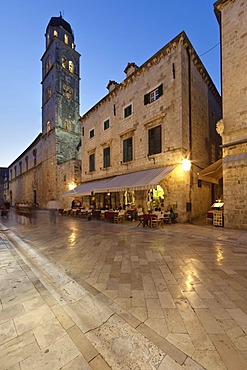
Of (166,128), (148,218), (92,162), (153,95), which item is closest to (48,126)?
(92,162)

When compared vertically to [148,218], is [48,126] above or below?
above

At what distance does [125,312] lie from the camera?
7.62ft

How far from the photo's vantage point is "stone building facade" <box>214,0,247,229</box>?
26.5 feet

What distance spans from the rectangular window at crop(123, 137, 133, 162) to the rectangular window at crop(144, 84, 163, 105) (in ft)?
9.32

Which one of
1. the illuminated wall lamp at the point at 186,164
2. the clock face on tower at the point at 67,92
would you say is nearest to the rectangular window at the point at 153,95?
the illuminated wall lamp at the point at 186,164

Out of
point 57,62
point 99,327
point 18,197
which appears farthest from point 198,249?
point 18,197

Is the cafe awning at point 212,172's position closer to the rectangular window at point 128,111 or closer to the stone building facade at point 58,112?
the rectangular window at point 128,111

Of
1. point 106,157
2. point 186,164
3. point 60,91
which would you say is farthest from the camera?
point 60,91

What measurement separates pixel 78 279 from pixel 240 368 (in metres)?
2.62

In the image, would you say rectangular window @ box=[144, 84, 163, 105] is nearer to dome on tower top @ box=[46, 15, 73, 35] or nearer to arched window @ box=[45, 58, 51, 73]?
arched window @ box=[45, 58, 51, 73]

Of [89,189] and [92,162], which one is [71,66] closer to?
[92,162]

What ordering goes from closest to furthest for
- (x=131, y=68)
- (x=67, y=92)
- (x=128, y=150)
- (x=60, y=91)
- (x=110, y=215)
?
1. (x=110, y=215)
2. (x=128, y=150)
3. (x=131, y=68)
4. (x=60, y=91)
5. (x=67, y=92)

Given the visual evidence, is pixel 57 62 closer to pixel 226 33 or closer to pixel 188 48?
pixel 188 48

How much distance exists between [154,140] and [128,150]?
2.48m
